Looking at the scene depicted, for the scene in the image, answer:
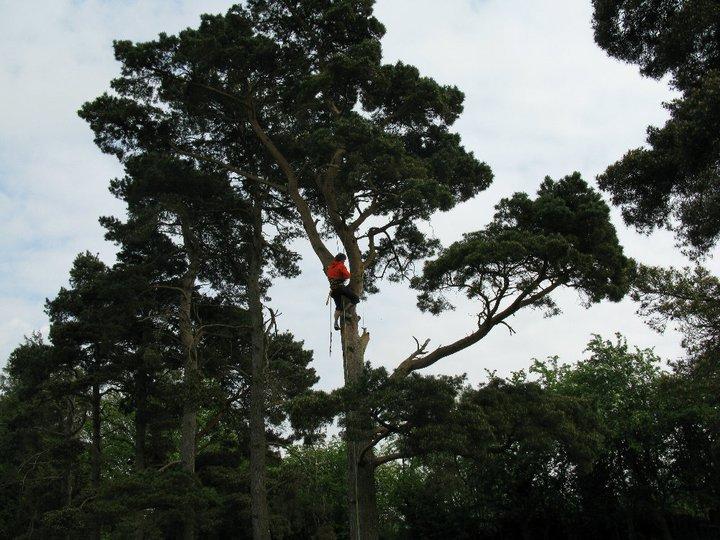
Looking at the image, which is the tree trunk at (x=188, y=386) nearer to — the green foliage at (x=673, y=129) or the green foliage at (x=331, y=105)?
the green foliage at (x=331, y=105)

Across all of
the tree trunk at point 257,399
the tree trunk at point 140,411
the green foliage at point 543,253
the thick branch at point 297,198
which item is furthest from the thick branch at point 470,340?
the tree trunk at point 140,411

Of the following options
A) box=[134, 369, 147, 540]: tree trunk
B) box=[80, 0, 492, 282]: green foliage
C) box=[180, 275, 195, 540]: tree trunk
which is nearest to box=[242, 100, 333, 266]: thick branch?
box=[80, 0, 492, 282]: green foliage

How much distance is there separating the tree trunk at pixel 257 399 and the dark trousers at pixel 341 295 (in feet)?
17.4

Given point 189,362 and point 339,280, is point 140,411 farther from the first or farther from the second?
point 339,280

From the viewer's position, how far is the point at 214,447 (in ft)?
71.2

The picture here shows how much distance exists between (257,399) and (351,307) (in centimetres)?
576

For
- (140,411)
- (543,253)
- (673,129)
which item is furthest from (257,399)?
(673,129)

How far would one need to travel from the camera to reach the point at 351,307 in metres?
11.6

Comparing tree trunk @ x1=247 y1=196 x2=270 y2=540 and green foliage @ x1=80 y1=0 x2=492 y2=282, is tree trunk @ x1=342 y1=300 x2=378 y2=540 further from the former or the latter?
tree trunk @ x1=247 y1=196 x2=270 y2=540

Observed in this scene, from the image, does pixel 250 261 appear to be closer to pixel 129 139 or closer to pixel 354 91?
pixel 129 139

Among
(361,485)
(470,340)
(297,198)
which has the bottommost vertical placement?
(361,485)

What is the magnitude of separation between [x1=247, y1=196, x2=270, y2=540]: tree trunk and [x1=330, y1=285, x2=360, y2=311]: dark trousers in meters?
5.31

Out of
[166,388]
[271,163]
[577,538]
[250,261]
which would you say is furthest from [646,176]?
[577,538]

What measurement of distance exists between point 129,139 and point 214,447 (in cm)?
1135
